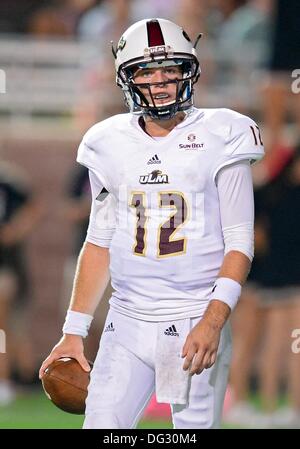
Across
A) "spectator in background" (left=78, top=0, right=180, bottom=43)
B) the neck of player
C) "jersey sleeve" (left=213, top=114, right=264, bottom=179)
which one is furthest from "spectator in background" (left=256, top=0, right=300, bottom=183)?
"jersey sleeve" (left=213, top=114, right=264, bottom=179)

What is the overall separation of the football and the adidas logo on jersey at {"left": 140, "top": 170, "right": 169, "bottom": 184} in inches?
26.2

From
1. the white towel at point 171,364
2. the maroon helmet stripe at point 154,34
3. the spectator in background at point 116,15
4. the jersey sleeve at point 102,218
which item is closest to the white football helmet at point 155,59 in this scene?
the maroon helmet stripe at point 154,34

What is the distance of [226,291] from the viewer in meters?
4.78

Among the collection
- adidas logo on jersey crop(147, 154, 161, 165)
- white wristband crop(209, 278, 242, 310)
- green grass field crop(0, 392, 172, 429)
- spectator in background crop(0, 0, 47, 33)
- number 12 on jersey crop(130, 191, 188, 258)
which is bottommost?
green grass field crop(0, 392, 172, 429)

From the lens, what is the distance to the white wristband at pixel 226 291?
477cm

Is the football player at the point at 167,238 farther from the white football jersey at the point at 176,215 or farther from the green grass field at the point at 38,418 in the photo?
the green grass field at the point at 38,418

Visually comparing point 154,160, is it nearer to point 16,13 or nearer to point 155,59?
point 155,59

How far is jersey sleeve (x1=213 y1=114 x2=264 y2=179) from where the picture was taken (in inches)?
192

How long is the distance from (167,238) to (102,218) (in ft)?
0.97

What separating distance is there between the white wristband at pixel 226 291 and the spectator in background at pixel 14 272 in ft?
15.7

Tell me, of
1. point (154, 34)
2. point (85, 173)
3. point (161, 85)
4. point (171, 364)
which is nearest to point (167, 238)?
point (171, 364)

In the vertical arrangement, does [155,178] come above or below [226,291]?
above

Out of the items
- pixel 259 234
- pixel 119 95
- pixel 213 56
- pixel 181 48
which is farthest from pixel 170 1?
pixel 181 48

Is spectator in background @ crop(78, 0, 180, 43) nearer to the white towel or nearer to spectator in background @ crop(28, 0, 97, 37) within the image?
spectator in background @ crop(28, 0, 97, 37)
